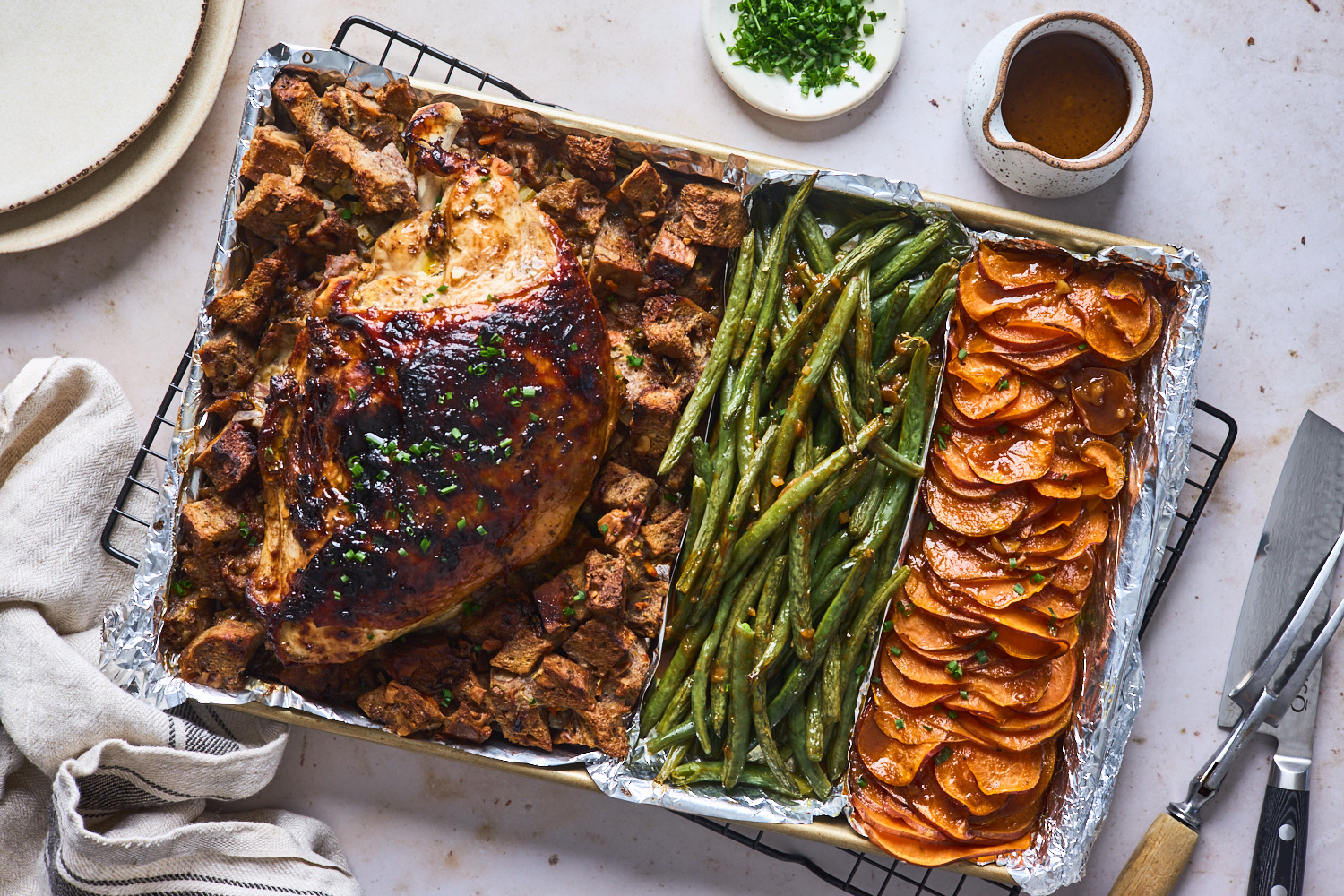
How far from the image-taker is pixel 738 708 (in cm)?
359

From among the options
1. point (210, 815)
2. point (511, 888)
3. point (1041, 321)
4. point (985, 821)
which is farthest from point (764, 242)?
point (210, 815)

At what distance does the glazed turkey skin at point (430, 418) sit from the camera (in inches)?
124

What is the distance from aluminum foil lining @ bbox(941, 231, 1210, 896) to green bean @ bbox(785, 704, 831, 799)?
0.79 meters

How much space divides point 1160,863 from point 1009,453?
6.73 ft

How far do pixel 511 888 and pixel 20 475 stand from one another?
2.91m

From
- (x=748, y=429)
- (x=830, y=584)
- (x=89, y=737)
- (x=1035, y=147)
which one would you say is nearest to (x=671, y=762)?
(x=830, y=584)

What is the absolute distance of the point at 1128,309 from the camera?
3.53 meters

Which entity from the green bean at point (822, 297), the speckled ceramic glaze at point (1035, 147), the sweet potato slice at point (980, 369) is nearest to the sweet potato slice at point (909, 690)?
the sweet potato slice at point (980, 369)

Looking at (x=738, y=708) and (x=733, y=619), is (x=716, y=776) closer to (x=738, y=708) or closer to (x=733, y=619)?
(x=738, y=708)

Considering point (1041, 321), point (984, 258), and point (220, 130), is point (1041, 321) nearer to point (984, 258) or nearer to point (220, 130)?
point (984, 258)

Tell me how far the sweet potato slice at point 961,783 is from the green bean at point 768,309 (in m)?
1.65

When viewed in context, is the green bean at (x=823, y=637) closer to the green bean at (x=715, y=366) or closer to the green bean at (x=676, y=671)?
the green bean at (x=676, y=671)

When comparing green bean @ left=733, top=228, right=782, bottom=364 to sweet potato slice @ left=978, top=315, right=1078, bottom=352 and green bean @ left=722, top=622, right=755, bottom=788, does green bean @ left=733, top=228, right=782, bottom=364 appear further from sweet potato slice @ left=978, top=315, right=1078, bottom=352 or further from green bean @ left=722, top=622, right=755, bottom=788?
green bean @ left=722, top=622, right=755, bottom=788

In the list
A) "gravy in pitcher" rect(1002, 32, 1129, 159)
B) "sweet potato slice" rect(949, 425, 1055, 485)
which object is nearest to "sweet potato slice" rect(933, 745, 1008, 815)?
"sweet potato slice" rect(949, 425, 1055, 485)
